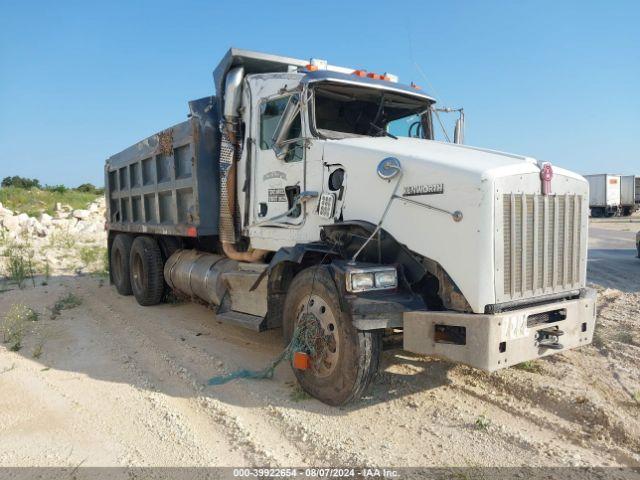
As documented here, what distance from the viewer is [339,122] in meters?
4.98

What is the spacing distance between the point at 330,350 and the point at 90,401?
2135 mm

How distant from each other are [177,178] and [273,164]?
2240 millimetres

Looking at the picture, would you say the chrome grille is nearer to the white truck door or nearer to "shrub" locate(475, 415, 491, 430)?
"shrub" locate(475, 415, 491, 430)

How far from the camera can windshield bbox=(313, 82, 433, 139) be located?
485 cm

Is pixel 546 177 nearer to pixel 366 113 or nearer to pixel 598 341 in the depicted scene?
pixel 366 113

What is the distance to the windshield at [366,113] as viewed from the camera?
4852 mm


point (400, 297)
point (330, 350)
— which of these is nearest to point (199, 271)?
point (330, 350)

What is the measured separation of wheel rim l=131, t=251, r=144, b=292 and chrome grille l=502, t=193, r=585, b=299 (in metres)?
6.47

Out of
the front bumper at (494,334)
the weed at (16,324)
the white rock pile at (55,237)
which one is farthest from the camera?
the white rock pile at (55,237)

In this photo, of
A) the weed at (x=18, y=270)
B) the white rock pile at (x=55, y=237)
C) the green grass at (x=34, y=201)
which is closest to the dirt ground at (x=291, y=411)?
the weed at (x=18, y=270)

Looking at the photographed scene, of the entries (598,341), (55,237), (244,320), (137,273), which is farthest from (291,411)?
(55,237)

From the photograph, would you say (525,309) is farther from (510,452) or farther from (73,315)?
(73,315)

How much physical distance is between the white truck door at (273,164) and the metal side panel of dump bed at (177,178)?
947mm

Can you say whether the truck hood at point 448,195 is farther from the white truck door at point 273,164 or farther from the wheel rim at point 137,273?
the wheel rim at point 137,273
